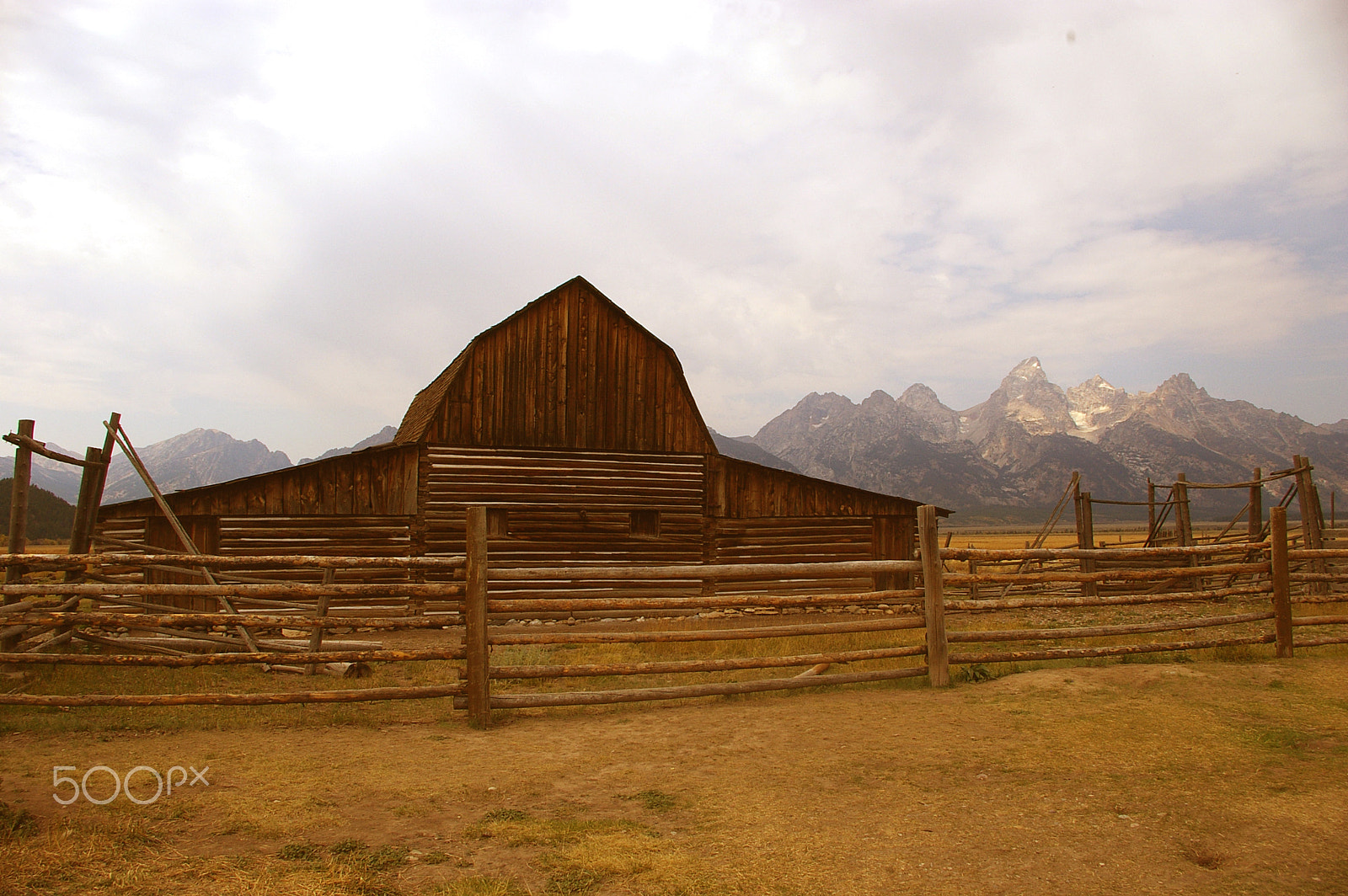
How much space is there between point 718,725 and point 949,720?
1946 millimetres

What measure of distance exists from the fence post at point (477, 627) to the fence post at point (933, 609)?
4338 millimetres

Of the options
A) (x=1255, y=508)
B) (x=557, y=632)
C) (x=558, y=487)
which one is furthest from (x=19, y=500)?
(x=1255, y=508)

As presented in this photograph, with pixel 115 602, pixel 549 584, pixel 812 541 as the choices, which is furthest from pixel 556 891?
pixel 812 541

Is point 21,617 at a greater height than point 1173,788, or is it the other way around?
point 21,617

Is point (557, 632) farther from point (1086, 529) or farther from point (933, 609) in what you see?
point (1086, 529)

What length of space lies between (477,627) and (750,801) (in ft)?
9.51

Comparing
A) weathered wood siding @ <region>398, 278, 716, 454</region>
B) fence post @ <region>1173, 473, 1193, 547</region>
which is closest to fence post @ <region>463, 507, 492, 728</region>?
weathered wood siding @ <region>398, 278, 716, 454</region>

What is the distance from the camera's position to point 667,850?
381cm

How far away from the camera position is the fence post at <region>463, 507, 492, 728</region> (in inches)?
246

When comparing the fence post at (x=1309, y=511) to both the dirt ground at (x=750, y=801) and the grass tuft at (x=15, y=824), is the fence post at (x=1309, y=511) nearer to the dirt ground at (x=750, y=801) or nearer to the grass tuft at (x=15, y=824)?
the dirt ground at (x=750, y=801)

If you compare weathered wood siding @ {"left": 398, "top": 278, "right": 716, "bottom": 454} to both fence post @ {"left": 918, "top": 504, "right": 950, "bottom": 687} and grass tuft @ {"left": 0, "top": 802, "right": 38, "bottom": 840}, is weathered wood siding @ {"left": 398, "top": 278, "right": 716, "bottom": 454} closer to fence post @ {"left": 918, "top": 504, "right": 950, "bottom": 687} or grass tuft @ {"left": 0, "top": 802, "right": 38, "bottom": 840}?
fence post @ {"left": 918, "top": 504, "right": 950, "bottom": 687}

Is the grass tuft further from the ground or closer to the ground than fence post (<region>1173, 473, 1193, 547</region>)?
closer to the ground

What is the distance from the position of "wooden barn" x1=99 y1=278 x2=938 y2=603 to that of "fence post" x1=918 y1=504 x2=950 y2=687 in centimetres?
987

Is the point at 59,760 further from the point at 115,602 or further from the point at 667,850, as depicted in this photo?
the point at 115,602
